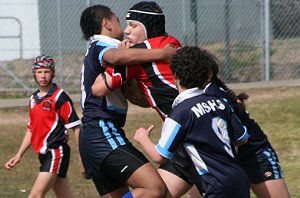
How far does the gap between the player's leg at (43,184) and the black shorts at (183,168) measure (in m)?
1.81

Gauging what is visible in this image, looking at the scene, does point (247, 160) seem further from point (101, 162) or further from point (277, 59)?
point (277, 59)

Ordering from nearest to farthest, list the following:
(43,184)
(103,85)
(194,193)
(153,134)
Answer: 1. (103,85)
2. (194,193)
3. (43,184)
4. (153,134)

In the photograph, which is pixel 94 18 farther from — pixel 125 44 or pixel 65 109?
pixel 65 109

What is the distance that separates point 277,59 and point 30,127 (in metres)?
9.14

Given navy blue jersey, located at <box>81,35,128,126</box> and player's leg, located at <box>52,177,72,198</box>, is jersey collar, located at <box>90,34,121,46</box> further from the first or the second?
player's leg, located at <box>52,177,72,198</box>

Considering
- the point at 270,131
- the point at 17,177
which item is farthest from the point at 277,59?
the point at 17,177

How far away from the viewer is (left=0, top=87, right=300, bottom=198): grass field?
10703mm

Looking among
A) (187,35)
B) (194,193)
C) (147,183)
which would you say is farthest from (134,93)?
(187,35)

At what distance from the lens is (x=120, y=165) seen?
6.21 metres

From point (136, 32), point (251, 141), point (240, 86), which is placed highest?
point (136, 32)

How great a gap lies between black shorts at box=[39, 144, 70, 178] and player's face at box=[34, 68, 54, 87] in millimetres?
637

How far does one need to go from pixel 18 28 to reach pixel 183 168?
10.3 m

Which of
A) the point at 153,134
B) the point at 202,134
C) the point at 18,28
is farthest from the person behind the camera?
the point at 18,28

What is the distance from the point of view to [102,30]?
21.4ft
